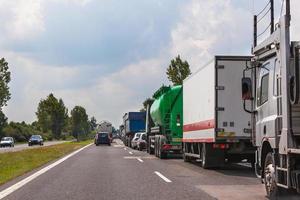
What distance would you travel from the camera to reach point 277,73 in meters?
11.0

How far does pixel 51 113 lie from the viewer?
403 ft

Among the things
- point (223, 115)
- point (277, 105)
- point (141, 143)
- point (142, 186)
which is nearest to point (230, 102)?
point (223, 115)

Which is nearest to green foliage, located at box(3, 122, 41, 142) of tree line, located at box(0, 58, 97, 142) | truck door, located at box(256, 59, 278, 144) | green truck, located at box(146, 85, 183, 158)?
tree line, located at box(0, 58, 97, 142)

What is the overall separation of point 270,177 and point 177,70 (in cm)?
4247

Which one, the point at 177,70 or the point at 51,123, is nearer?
the point at 177,70

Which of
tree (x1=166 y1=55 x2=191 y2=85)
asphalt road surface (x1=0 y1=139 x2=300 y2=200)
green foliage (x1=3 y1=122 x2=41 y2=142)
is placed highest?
tree (x1=166 y1=55 x2=191 y2=85)

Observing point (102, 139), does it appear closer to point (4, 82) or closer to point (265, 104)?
point (4, 82)

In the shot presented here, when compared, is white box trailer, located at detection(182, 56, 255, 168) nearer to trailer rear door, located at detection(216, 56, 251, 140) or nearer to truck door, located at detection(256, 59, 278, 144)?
trailer rear door, located at detection(216, 56, 251, 140)


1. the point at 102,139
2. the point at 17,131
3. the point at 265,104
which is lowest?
the point at 265,104

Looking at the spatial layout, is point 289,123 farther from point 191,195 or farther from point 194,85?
point 194,85

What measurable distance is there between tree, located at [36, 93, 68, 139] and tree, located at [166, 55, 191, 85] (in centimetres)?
7071

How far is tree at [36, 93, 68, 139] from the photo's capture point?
121 meters

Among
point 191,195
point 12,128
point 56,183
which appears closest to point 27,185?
point 56,183

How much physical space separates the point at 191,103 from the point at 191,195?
37.6ft
